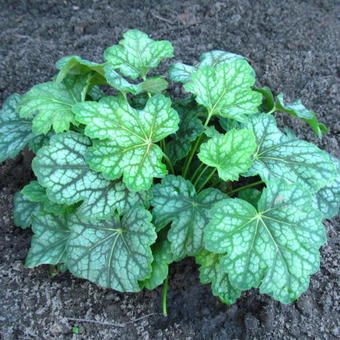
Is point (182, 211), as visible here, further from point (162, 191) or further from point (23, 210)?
point (23, 210)

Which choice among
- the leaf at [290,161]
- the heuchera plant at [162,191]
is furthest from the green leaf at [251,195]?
the leaf at [290,161]

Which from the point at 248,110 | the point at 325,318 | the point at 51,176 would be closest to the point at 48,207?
the point at 51,176

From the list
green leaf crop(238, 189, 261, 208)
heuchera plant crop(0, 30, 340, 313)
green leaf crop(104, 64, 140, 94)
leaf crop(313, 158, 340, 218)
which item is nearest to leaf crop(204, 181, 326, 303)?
heuchera plant crop(0, 30, 340, 313)

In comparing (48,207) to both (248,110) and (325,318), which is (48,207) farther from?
(325,318)

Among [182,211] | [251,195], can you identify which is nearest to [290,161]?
[251,195]

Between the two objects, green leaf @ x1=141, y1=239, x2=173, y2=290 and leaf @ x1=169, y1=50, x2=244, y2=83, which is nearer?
green leaf @ x1=141, y1=239, x2=173, y2=290

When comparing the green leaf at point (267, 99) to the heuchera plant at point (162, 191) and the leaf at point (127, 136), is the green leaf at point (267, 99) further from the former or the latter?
the leaf at point (127, 136)

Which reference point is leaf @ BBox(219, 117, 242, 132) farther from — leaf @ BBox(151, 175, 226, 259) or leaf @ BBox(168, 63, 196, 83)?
leaf @ BBox(151, 175, 226, 259)
